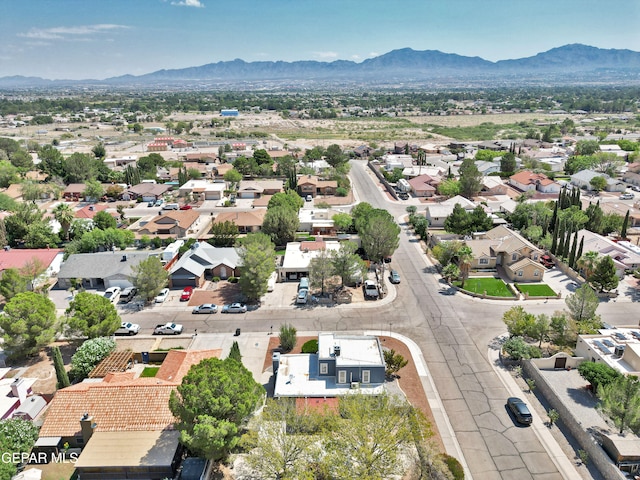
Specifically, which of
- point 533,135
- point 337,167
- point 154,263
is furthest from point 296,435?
point 533,135

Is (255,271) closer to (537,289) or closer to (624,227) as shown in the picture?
(537,289)

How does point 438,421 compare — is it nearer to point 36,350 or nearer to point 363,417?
point 363,417

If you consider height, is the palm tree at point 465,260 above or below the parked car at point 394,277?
above

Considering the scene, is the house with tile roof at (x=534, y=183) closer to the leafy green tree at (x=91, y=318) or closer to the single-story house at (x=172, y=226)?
the single-story house at (x=172, y=226)

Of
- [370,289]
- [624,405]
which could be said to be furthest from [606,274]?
[370,289]

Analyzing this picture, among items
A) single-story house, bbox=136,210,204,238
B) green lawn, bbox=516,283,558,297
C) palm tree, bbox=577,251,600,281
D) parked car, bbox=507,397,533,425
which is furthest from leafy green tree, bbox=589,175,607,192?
single-story house, bbox=136,210,204,238

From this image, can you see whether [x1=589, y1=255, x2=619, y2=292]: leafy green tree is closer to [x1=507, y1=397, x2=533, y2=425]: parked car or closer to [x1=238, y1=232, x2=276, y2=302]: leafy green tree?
[x1=507, y1=397, x2=533, y2=425]: parked car

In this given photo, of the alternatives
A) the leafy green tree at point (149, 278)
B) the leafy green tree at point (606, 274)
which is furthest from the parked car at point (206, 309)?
the leafy green tree at point (606, 274)
